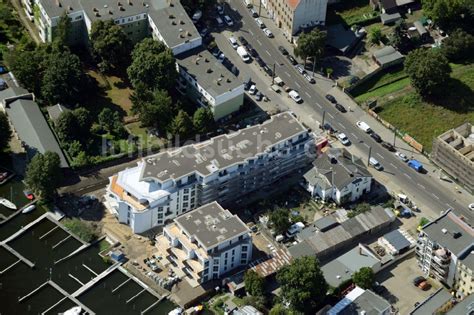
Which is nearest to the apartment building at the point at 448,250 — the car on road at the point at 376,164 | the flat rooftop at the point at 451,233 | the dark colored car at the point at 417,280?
the flat rooftop at the point at 451,233

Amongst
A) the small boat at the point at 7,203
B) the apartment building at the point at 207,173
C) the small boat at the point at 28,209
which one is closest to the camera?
the apartment building at the point at 207,173

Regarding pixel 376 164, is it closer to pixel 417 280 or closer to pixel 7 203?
pixel 417 280

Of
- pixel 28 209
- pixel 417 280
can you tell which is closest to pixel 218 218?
pixel 28 209

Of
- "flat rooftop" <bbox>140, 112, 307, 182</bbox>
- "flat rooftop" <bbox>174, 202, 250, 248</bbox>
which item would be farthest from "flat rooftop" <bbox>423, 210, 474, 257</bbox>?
"flat rooftop" <bbox>140, 112, 307, 182</bbox>

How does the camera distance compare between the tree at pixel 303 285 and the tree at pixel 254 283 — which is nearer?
the tree at pixel 303 285

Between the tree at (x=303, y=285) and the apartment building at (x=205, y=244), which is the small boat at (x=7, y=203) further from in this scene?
the tree at (x=303, y=285)

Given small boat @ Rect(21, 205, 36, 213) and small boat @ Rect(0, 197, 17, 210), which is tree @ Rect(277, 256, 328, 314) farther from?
small boat @ Rect(0, 197, 17, 210)
